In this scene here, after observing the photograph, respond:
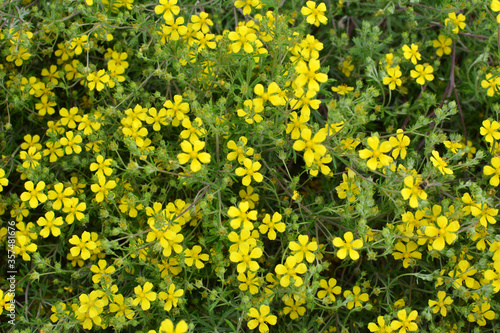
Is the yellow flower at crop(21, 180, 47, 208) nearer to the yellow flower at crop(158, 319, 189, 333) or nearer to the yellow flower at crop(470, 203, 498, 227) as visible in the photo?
the yellow flower at crop(158, 319, 189, 333)

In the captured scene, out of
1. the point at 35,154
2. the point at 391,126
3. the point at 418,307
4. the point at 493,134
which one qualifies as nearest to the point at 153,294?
the point at 35,154

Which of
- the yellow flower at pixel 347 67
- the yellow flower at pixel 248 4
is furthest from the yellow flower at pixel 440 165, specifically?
the yellow flower at pixel 248 4

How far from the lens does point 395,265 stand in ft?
8.75

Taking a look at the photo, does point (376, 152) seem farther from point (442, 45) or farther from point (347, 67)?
point (442, 45)

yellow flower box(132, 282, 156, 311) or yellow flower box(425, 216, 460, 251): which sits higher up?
yellow flower box(425, 216, 460, 251)

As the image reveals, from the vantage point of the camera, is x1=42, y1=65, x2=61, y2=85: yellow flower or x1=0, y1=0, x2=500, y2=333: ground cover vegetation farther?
x1=42, y1=65, x2=61, y2=85: yellow flower

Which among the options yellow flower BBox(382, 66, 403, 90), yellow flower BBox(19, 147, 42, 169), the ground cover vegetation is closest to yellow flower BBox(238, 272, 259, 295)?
the ground cover vegetation

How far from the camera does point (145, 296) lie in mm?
2162

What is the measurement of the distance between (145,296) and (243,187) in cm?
86

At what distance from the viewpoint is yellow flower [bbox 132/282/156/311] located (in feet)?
6.99

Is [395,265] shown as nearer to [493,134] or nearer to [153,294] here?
[493,134]

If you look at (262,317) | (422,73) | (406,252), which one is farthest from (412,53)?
(262,317)

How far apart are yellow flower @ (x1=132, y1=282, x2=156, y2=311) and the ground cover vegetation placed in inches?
0.4

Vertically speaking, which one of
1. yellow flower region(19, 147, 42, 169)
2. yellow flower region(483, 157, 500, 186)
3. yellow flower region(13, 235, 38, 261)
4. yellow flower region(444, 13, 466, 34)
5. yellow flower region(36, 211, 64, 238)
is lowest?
yellow flower region(13, 235, 38, 261)
